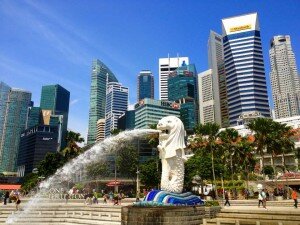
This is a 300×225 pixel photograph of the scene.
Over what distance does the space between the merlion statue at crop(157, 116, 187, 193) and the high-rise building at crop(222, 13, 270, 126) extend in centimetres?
16038

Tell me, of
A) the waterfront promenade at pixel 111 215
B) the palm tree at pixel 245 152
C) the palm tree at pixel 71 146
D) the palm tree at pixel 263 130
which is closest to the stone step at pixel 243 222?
the waterfront promenade at pixel 111 215

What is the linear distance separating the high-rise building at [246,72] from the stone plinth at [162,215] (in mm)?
163277

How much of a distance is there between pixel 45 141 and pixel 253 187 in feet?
528

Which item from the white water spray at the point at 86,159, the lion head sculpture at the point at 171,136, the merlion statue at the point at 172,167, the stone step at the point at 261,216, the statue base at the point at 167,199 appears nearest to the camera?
the stone step at the point at 261,216

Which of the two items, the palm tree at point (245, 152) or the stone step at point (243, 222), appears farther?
the palm tree at point (245, 152)

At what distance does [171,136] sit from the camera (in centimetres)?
2188

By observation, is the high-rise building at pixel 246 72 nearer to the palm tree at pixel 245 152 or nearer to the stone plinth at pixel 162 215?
the palm tree at pixel 245 152

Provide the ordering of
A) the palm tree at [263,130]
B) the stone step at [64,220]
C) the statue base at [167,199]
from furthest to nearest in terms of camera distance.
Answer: the palm tree at [263,130] → the stone step at [64,220] → the statue base at [167,199]

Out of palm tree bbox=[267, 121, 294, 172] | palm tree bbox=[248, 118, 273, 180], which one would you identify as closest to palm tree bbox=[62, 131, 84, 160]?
palm tree bbox=[248, 118, 273, 180]

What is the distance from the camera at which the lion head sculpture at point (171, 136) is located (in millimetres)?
21578

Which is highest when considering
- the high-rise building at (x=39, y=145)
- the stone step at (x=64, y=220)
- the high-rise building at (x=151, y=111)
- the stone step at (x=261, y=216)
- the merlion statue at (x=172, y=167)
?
the high-rise building at (x=151, y=111)

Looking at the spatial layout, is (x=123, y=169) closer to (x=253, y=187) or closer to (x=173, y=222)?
(x=253, y=187)

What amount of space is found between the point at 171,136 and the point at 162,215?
5813 millimetres

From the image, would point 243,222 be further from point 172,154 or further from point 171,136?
point 171,136
